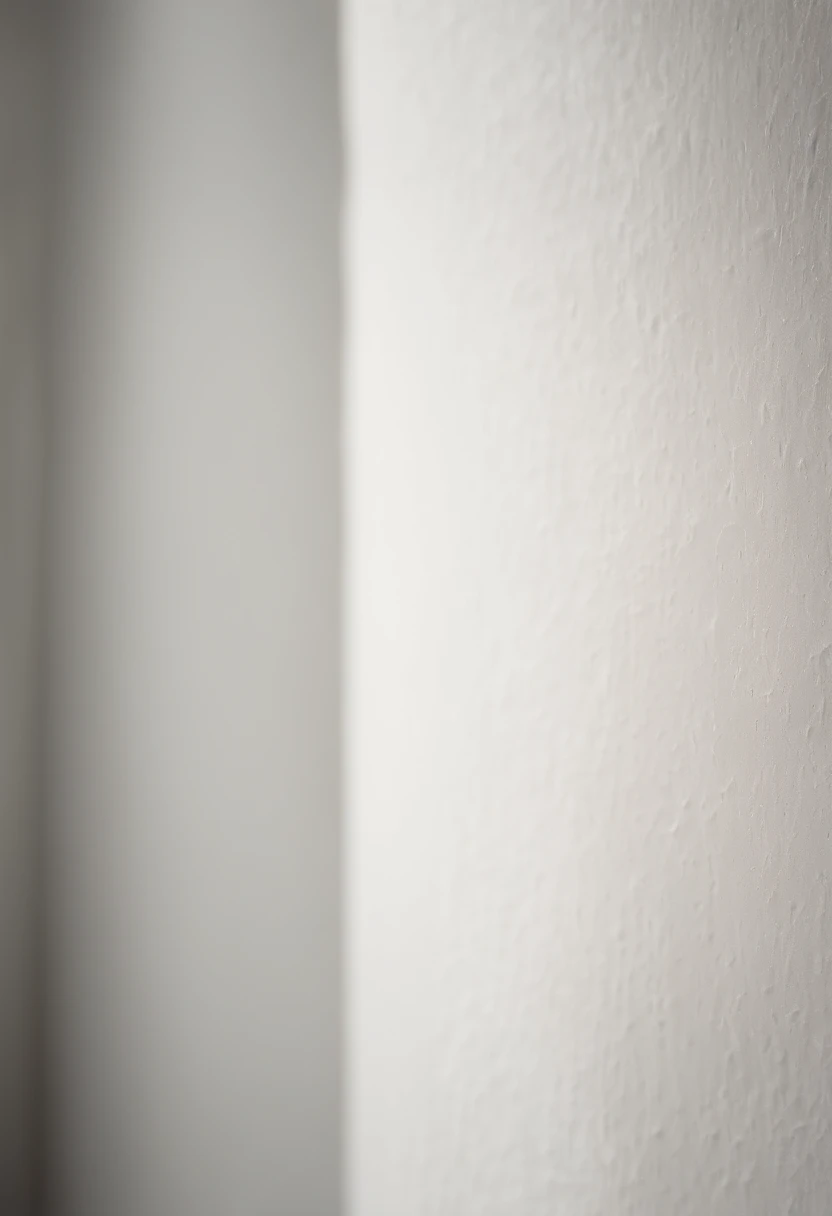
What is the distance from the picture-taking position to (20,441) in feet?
2.23

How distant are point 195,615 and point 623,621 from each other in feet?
1.06

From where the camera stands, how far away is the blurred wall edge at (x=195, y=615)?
2.17 feet

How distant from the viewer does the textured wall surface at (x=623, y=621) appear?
1.79 feet

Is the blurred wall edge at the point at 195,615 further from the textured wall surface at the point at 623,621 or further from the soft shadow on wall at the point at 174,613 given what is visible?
the textured wall surface at the point at 623,621

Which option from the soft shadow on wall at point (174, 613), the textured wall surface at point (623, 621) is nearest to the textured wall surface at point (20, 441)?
the soft shadow on wall at point (174, 613)

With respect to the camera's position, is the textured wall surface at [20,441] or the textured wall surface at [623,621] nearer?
the textured wall surface at [623,621]

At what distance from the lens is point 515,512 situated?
1.89ft

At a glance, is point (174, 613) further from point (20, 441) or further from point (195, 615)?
point (20, 441)

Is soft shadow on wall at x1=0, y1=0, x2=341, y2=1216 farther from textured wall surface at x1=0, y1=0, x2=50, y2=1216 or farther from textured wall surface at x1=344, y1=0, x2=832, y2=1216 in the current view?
textured wall surface at x1=344, y1=0, x2=832, y2=1216

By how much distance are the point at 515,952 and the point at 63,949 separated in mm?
338

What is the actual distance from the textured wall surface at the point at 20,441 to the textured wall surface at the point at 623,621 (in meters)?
0.30

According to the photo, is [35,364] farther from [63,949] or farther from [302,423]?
[63,949]

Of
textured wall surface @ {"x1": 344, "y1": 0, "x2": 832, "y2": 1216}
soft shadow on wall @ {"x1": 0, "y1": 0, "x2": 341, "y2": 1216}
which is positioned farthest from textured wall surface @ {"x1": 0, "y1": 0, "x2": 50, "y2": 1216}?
textured wall surface @ {"x1": 344, "y1": 0, "x2": 832, "y2": 1216}

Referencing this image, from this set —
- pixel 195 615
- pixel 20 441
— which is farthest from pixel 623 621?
pixel 20 441
